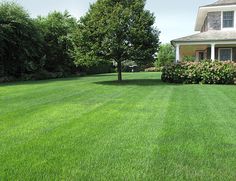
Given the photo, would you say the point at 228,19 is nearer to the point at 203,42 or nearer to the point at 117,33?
the point at 203,42

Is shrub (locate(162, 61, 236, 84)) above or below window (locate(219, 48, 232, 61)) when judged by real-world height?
below

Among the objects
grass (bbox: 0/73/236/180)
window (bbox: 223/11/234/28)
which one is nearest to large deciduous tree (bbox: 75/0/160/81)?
window (bbox: 223/11/234/28)

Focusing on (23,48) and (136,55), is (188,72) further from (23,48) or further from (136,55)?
(23,48)

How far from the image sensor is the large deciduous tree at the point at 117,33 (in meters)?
20.5

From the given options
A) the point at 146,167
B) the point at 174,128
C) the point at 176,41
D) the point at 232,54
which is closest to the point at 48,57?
the point at 176,41

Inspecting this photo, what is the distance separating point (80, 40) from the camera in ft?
69.5

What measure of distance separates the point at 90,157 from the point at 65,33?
29.5 m

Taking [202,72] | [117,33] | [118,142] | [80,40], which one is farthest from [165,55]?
[118,142]

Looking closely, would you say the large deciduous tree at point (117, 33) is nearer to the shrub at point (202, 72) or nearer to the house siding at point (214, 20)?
the shrub at point (202, 72)

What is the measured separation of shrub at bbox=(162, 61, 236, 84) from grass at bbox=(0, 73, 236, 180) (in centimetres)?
1039

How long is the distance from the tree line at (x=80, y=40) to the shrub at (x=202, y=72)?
5.57 ft

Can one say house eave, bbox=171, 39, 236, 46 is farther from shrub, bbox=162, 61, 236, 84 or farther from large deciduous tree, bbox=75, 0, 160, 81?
large deciduous tree, bbox=75, 0, 160, 81

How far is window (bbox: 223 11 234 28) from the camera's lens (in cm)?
2561

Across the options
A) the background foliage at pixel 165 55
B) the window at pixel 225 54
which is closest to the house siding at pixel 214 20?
the window at pixel 225 54
